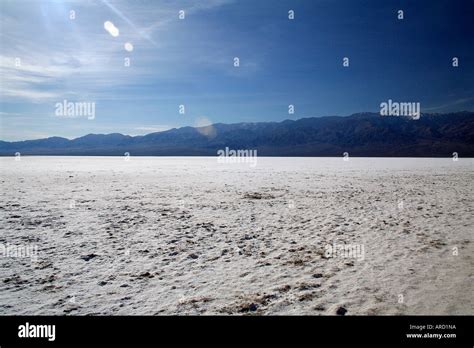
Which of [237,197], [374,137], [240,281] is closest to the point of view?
[240,281]

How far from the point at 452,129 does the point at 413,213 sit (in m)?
228

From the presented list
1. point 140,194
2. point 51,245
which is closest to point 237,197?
point 140,194

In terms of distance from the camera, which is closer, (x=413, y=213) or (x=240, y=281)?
(x=240, y=281)

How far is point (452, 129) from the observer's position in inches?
7712

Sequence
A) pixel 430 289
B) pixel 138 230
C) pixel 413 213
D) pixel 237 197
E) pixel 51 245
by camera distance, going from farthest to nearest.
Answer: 1. pixel 237 197
2. pixel 413 213
3. pixel 138 230
4. pixel 51 245
5. pixel 430 289

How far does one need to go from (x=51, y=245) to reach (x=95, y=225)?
6.62 ft

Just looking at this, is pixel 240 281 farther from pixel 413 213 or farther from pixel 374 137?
pixel 374 137

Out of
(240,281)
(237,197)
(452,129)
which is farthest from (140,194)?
(452,129)
